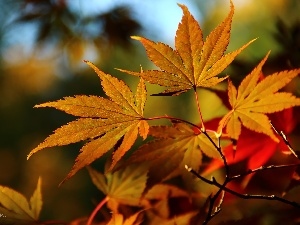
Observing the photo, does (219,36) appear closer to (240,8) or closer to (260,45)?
(260,45)

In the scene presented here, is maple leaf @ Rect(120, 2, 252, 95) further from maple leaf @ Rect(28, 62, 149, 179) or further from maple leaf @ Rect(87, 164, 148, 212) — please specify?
maple leaf @ Rect(87, 164, 148, 212)

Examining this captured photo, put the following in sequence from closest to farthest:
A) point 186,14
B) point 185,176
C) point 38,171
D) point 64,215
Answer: point 186,14, point 185,176, point 64,215, point 38,171

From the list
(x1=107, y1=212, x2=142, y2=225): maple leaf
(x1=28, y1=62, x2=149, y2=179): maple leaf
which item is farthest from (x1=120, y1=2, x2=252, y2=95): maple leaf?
(x1=107, y1=212, x2=142, y2=225): maple leaf

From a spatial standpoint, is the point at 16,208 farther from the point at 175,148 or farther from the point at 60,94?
the point at 60,94

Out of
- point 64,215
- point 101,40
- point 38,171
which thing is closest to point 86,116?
point 101,40

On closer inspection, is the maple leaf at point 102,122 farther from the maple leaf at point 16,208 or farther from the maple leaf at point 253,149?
the maple leaf at point 253,149

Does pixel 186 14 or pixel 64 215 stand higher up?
pixel 186 14
